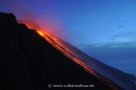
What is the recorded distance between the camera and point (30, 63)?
189 ft

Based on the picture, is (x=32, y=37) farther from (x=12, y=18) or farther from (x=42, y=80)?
(x=42, y=80)

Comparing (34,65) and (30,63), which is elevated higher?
(30,63)

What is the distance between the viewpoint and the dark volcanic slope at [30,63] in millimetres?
50719

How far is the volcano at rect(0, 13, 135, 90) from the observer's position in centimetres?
5094

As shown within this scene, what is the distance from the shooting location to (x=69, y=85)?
2115 inches

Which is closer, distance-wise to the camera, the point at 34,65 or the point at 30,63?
the point at 34,65

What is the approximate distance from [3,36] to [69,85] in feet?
49.2

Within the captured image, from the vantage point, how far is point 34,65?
56875 mm

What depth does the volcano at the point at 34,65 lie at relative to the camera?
2005 inches

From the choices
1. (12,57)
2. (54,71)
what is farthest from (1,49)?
(54,71)

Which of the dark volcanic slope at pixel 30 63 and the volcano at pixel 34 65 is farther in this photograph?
the volcano at pixel 34 65

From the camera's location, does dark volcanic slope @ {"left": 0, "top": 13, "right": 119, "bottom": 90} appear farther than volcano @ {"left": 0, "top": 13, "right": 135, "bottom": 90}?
No

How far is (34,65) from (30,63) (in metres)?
1.07

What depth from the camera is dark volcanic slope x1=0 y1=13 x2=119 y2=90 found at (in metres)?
50.7
